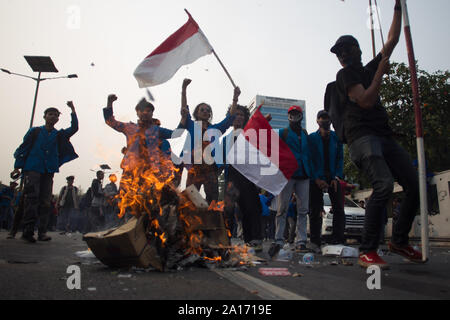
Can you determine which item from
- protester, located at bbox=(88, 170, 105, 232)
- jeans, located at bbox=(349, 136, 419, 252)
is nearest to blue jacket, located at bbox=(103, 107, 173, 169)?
jeans, located at bbox=(349, 136, 419, 252)

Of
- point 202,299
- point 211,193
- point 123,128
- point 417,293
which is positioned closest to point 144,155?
point 123,128

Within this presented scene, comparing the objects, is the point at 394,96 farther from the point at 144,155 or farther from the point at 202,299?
the point at 202,299

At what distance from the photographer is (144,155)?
191 inches

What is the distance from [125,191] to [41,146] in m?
3.62

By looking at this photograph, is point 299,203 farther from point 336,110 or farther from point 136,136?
point 136,136

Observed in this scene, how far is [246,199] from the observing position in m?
5.70

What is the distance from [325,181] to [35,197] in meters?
5.10

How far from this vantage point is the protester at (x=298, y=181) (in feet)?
18.8

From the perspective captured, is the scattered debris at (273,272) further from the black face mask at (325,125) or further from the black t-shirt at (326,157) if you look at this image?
the black face mask at (325,125)

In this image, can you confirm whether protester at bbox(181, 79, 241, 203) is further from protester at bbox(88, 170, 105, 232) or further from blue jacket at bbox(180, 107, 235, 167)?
protester at bbox(88, 170, 105, 232)

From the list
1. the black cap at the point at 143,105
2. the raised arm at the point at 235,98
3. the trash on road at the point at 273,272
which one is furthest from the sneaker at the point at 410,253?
the black cap at the point at 143,105

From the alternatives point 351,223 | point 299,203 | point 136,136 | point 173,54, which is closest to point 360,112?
point 299,203

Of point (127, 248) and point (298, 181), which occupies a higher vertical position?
point (298, 181)

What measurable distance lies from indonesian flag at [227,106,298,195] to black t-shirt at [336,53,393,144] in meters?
2.00
